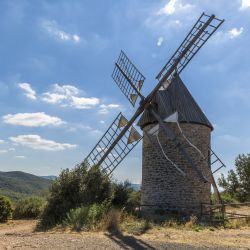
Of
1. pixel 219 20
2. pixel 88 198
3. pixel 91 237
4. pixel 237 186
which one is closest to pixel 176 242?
pixel 91 237

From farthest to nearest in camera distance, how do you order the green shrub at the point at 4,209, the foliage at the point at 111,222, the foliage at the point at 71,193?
the green shrub at the point at 4,209 < the foliage at the point at 71,193 < the foliage at the point at 111,222

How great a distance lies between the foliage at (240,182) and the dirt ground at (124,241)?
23234 mm

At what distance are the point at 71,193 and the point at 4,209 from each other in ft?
15.1

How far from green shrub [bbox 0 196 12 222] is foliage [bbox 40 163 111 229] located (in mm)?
3769

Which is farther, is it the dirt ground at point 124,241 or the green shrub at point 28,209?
the green shrub at point 28,209

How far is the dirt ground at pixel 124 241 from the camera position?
11479 mm

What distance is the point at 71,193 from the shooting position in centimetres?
1772

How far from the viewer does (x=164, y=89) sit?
2228 cm

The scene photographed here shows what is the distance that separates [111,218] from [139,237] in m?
2.08

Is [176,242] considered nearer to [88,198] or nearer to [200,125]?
[88,198]

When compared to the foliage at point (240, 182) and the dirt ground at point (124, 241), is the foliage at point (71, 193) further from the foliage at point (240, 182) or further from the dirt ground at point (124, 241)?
the foliage at point (240, 182)

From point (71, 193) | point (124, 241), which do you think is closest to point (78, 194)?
point (71, 193)

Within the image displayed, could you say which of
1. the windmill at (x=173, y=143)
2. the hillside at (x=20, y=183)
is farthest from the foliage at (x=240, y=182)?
the hillside at (x=20, y=183)

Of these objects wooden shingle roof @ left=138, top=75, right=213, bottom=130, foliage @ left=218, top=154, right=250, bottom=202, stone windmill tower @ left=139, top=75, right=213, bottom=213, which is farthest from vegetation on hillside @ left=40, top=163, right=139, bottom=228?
foliage @ left=218, top=154, right=250, bottom=202
